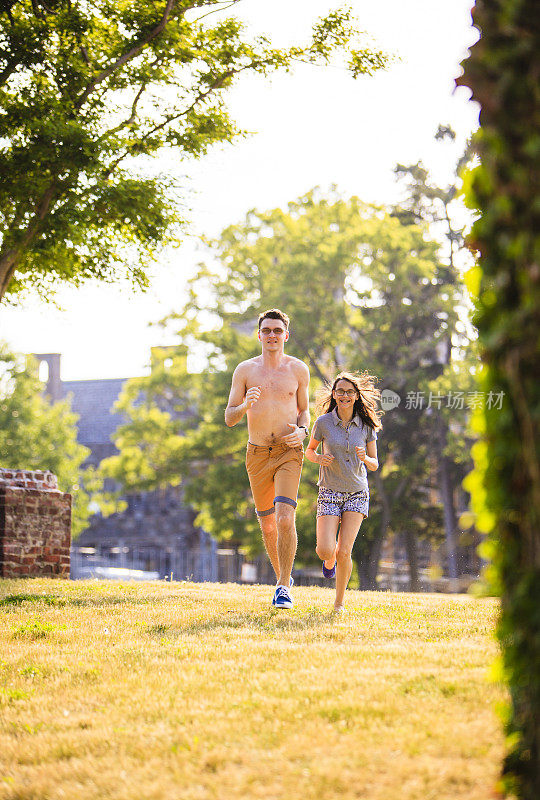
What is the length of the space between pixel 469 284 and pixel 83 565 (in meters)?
45.8

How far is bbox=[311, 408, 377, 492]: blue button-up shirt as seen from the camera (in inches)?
330

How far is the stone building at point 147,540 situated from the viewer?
4522 centimetres

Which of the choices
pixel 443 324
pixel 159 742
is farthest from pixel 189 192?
pixel 443 324

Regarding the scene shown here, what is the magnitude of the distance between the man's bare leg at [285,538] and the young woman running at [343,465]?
34 cm

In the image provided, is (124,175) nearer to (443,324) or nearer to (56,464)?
(443,324)

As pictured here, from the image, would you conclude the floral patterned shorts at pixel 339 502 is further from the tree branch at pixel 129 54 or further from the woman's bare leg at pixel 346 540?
the tree branch at pixel 129 54

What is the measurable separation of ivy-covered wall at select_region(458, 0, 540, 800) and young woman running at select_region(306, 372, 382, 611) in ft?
17.1

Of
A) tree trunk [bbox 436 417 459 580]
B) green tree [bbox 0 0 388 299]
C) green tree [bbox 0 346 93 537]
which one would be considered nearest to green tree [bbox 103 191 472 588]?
tree trunk [bbox 436 417 459 580]

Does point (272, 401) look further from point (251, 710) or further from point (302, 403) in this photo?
point (251, 710)

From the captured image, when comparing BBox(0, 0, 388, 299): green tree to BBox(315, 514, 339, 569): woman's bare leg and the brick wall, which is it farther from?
BBox(315, 514, 339, 569): woman's bare leg

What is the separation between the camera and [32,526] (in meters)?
13.7

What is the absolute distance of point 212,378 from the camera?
32.9m

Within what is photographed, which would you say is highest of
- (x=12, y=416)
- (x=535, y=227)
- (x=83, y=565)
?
(x=12, y=416)

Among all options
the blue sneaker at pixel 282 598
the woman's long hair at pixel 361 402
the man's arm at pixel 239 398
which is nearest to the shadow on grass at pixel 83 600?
the blue sneaker at pixel 282 598
